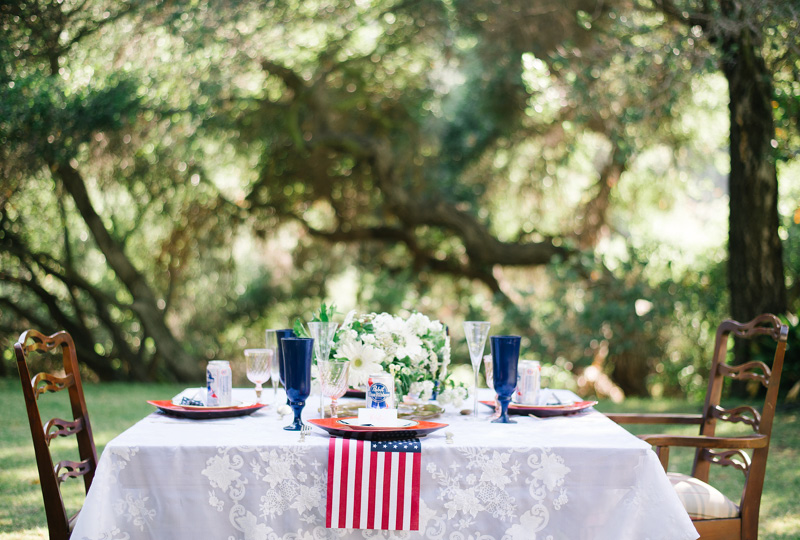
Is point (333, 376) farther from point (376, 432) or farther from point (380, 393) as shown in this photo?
point (376, 432)

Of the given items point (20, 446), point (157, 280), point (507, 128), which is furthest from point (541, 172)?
point (20, 446)

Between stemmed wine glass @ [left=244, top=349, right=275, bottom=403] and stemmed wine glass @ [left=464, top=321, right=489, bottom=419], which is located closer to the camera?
stemmed wine glass @ [left=464, top=321, right=489, bottom=419]

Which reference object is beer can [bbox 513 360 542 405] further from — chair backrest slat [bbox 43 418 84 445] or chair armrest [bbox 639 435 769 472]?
chair backrest slat [bbox 43 418 84 445]

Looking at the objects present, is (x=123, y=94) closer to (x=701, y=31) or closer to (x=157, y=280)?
(x=157, y=280)

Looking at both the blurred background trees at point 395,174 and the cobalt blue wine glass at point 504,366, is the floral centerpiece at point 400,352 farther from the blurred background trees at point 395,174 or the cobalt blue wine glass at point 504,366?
the blurred background trees at point 395,174

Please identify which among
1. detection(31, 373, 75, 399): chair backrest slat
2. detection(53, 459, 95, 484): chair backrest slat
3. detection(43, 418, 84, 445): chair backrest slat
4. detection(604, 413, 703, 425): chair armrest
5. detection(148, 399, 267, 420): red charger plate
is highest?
detection(31, 373, 75, 399): chair backrest slat

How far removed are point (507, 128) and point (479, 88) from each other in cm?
60

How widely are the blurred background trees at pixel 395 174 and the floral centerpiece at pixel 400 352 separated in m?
4.41

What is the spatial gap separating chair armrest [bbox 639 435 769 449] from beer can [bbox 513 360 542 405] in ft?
1.31

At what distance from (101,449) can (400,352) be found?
341 cm

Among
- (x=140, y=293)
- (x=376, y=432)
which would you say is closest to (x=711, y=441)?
(x=376, y=432)

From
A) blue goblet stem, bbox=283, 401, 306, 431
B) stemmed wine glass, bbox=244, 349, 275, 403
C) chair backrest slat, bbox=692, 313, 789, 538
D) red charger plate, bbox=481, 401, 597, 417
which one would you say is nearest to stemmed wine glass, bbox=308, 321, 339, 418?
blue goblet stem, bbox=283, 401, 306, 431

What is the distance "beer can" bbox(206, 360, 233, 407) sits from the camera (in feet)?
8.40

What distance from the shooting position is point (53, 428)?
7.61 feet
